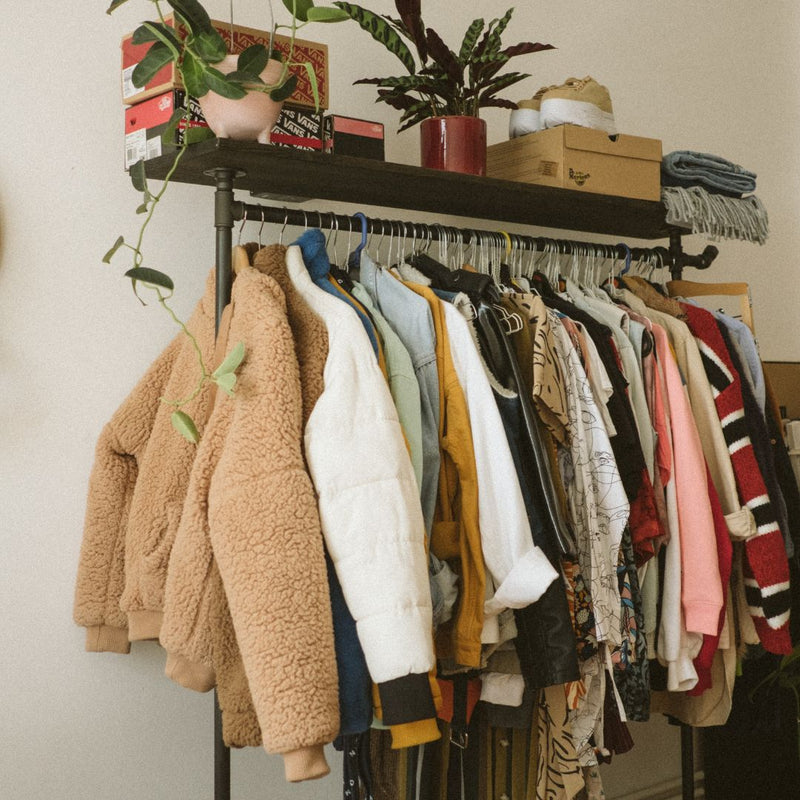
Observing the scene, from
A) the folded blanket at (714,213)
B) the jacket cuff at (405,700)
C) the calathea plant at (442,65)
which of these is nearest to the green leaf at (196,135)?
the calathea plant at (442,65)

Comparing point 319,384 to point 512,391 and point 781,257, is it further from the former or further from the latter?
point 781,257

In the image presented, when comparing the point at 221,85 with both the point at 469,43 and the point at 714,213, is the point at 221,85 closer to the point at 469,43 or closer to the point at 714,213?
the point at 469,43

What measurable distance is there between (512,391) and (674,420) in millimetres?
427

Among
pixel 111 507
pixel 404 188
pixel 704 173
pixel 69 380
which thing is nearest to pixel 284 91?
pixel 404 188

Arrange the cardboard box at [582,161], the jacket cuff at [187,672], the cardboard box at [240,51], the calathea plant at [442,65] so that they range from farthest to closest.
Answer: the cardboard box at [582,161] < the calathea plant at [442,65] < the cardboard box at [240,51] < the jacket cuff at [187,672]

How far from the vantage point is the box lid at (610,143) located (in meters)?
2.04

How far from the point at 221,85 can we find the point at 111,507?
757 millimetres

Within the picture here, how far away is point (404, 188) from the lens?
1874 millimetres

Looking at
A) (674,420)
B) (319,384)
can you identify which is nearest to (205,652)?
(319,384)

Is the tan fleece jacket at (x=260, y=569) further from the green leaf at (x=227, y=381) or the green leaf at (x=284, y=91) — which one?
the green leaf at (x=284, y=91)

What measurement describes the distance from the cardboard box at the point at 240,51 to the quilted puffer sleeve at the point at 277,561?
50cm

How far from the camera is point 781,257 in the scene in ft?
10.4

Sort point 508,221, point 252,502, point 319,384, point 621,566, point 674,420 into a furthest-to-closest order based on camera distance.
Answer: point 508,221
point 674,420
point 621,566
point 319,384
point 252,502

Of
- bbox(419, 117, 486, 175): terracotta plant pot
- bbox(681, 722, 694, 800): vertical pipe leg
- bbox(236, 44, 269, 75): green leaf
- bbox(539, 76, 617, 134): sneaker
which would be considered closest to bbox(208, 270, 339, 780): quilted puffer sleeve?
bbox(236, 44, 269, 75): green leaf
